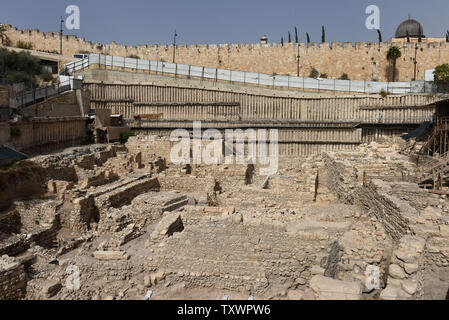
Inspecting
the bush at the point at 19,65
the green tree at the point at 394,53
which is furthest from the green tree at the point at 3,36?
the green tree at the point at 394,53

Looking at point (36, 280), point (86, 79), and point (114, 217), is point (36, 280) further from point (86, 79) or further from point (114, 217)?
point (86, 79)

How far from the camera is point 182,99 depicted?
2295 cm

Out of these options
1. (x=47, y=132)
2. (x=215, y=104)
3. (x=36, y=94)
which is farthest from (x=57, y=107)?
(x=215, y=104)

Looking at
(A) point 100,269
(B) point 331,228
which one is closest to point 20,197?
(A) point 100,269

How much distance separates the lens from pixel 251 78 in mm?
25234

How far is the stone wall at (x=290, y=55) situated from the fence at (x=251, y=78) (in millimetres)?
5744

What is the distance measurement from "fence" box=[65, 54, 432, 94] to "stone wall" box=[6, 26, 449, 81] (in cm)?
574

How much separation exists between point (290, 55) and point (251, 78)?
7211mm

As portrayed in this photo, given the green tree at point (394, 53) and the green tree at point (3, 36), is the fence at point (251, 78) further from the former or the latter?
the green tree at point (3, 36)

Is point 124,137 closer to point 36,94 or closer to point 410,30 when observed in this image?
point 36,94

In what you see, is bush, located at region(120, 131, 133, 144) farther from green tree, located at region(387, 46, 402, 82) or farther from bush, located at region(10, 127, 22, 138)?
green tree, located at region(387, 46, 402, 82)

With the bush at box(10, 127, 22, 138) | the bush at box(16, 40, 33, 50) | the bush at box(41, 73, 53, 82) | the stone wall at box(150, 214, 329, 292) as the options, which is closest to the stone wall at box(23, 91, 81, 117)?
→ the bush at box(10, 127, 22, 138)

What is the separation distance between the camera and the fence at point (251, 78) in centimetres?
2411

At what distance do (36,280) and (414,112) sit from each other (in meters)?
→ 19.8
